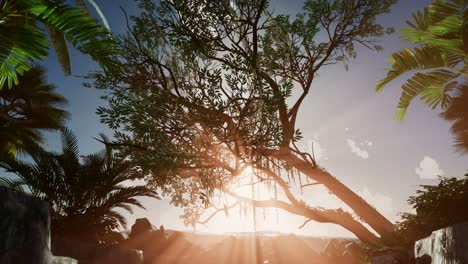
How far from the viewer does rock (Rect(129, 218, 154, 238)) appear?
14.4 metres

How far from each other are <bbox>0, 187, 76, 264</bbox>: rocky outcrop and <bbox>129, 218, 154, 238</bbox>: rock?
1174 cm

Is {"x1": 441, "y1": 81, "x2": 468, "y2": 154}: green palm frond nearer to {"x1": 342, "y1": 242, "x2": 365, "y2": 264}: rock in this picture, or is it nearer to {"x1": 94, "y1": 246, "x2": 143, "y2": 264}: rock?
{"x1": 342, "y1": 242, "x2": 365, "y2": 264}: rock

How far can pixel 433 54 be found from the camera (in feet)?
27.0

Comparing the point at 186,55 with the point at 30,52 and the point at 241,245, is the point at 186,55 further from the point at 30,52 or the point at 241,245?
the point at 241,245

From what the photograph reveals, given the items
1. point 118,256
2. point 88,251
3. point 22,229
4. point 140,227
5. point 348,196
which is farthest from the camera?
point 140,227

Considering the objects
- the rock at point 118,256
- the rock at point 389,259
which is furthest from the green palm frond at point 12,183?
the rock at point 389,259

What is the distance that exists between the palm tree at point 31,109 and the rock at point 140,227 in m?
6.26

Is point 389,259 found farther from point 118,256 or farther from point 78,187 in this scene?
point 78,187

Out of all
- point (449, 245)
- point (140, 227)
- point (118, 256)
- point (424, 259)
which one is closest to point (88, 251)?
point (118, 256)

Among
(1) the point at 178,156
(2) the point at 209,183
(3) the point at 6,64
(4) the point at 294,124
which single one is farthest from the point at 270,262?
(3) the point at 6,64

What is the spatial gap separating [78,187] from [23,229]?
9.22 metres

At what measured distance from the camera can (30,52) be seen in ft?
14.4

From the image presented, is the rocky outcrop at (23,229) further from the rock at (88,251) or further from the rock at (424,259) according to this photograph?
the rock at (88,251)

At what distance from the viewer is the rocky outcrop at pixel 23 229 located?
2850 millimetres
